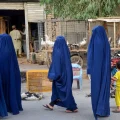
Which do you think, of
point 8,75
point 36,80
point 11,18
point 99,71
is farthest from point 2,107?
point 11,18

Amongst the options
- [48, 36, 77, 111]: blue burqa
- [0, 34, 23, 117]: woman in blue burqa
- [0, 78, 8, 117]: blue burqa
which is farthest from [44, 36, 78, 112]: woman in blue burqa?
[0, 78, 8, 117]: blue burqa

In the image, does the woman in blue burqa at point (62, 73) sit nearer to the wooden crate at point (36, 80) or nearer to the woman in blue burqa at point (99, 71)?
the woman in blue burqa at point (99, 71)

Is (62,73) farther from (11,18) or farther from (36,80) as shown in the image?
(11,18)

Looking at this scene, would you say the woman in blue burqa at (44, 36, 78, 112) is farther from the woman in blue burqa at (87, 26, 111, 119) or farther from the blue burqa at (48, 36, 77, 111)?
the woman in blue burqa at (87, 26, 111, 119)

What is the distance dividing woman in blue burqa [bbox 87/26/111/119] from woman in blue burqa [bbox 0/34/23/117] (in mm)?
1650

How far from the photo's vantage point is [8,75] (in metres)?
7.76

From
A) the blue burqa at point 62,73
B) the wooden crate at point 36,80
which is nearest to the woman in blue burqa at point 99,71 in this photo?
the blue burqa at point 62,73

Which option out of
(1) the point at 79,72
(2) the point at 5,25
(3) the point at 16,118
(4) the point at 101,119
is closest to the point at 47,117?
(3) the point at 16,118

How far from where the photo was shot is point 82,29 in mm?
16531

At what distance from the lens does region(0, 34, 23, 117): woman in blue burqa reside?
7.64 meters

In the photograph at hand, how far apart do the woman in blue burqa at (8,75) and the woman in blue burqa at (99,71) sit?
1.65 metres

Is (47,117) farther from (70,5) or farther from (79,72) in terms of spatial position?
(70,5)

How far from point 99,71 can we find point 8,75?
1.91 meters

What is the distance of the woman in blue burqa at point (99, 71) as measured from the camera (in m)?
6.94
